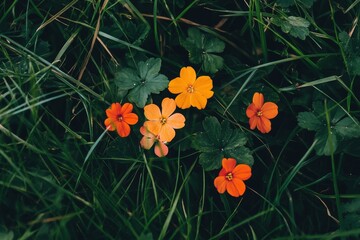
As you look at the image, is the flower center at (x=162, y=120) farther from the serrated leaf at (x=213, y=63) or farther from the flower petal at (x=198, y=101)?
the serrated leaf at (x=213, y=63)

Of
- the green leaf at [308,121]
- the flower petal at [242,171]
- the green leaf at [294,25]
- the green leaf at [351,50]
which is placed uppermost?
the green leaf at [294,25]

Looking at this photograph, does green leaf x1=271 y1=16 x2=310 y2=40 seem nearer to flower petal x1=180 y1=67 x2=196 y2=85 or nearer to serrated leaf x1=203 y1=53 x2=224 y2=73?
serrated leaf x1=203 y1=53 x2=224 y2=73

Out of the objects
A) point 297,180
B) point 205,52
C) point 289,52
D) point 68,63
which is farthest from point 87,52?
point 297,180

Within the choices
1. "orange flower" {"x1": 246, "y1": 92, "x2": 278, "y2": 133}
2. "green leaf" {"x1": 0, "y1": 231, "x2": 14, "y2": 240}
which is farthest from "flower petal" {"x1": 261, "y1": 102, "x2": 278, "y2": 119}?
"green leaf" {"x1": 0, "y1": 231, "x2": 14, "y2": 240}

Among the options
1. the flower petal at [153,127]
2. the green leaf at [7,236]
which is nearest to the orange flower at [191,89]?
the flower petal at [153,127]

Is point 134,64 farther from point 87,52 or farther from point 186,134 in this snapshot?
point 186,134

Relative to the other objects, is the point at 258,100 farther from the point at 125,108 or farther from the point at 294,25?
the point at 125,108

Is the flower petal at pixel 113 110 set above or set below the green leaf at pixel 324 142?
above
